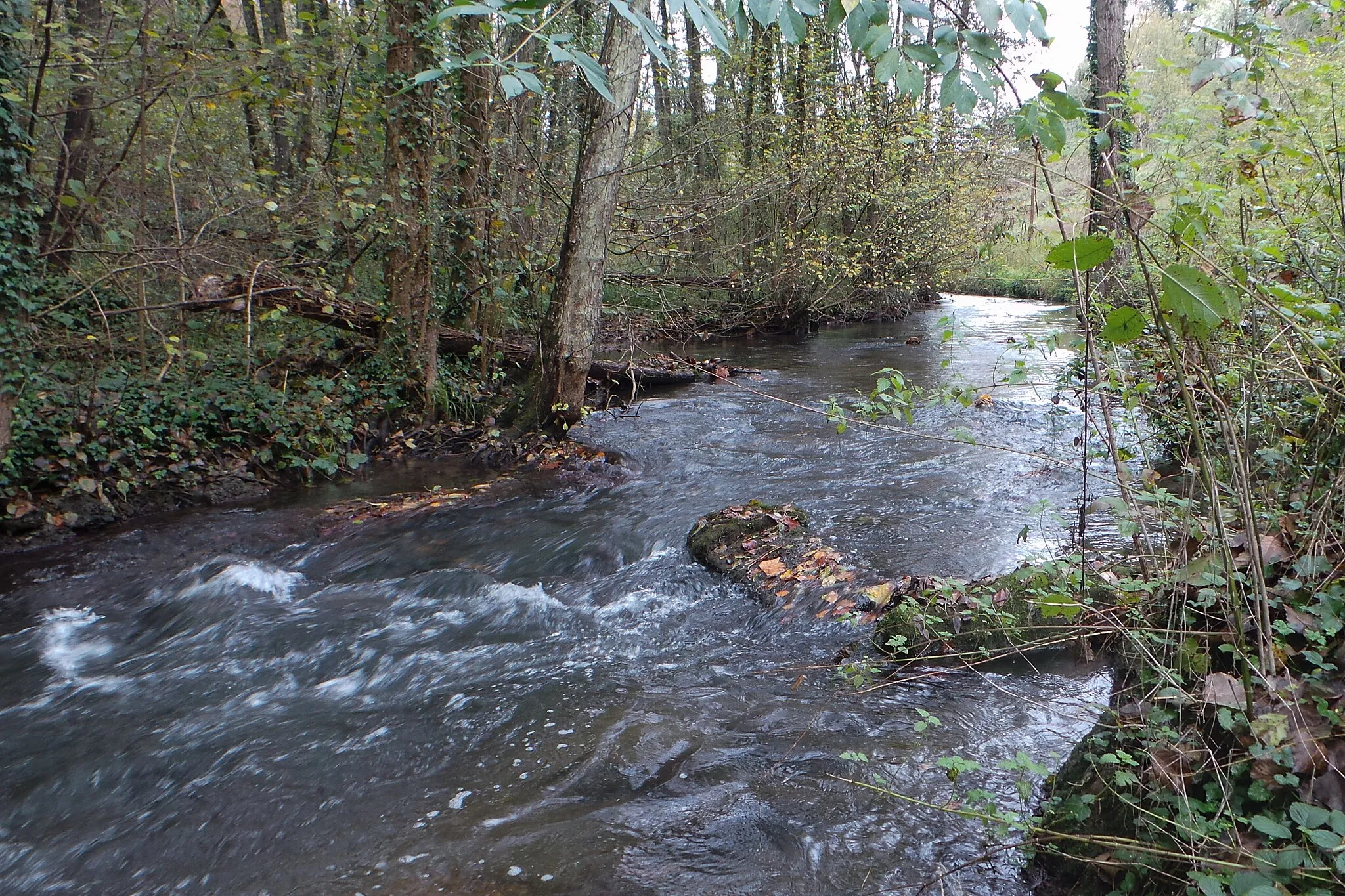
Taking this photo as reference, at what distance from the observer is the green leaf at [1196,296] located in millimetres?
2094

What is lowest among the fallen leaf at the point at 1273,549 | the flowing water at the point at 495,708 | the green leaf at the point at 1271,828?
the flowing water at the point at 495,708

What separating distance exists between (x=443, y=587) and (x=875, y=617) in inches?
129

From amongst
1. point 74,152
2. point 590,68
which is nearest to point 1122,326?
point 590,68

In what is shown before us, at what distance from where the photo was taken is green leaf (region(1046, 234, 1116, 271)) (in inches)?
90.0

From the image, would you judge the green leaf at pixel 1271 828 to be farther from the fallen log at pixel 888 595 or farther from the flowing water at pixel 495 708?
the flowing water at pixel 495 708

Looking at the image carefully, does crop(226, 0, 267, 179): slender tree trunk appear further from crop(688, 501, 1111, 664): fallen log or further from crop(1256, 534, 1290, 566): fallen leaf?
crop(1256, 534, 1290, 566): fallen leaf

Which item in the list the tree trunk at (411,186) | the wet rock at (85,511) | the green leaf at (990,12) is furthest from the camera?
the tree trunk at (411,186)

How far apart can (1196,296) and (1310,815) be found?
4.25 ft

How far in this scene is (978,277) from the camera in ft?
94.1

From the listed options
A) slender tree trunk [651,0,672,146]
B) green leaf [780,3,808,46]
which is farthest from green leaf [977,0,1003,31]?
slender tree trunk [651,0,672,146]

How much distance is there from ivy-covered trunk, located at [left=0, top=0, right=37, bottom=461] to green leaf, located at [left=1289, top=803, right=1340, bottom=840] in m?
8.87

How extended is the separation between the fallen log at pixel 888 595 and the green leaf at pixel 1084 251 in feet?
3.56

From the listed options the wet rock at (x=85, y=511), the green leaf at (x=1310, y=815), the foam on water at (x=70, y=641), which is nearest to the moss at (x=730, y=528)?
the foam on water at (x=70, y=641)

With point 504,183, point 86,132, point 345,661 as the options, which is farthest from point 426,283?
point 345,661
